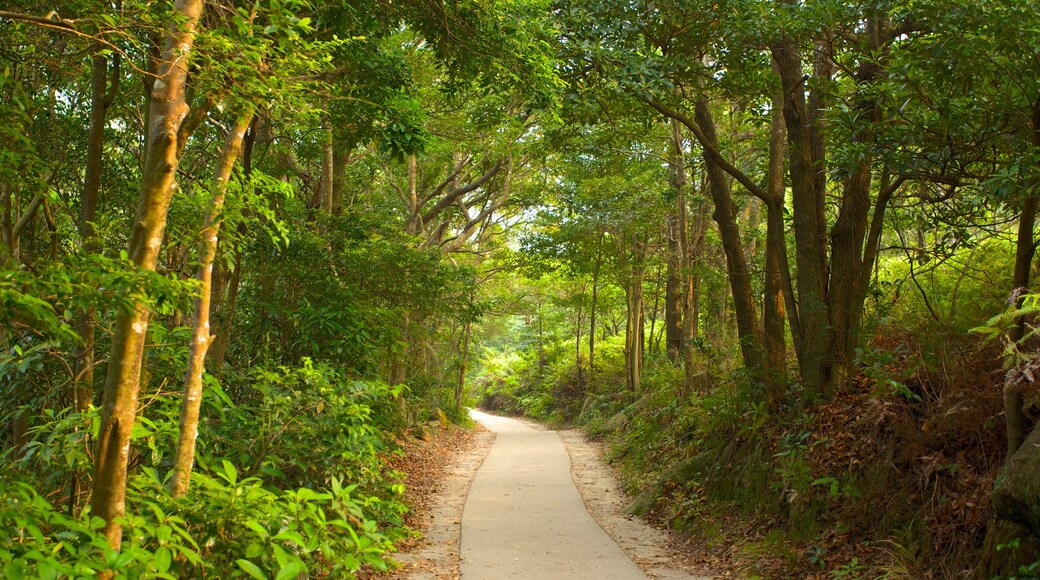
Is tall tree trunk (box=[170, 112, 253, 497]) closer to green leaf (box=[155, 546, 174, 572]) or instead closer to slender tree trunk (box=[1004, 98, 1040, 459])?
green leaf (box=[155, 546, 174, 572])

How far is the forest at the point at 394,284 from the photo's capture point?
3832mm

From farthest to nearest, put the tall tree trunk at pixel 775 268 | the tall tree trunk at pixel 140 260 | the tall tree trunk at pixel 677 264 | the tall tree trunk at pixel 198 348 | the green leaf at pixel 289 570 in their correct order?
the tall tree trunk at pixel 677 264, the tall tree trunk at pixel 775 268, the tall tree trunk at pixel 198 348, the tall tree trunk at pixel 140 260, the green leaf at pixel 289 570

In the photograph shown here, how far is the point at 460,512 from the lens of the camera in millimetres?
10609

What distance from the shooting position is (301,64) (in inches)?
166

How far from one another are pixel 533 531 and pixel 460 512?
1686 mm

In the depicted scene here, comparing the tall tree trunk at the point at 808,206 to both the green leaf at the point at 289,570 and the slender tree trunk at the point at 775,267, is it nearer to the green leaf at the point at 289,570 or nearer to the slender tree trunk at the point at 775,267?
the slender tree trunk at the point at 775,267

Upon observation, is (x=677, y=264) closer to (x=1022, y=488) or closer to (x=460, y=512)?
(x=460, y=512)

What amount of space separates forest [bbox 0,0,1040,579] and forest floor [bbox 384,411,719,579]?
1.29 feet

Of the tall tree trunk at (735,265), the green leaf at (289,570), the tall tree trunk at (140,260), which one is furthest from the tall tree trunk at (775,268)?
the tall tree trunk at (140,260)

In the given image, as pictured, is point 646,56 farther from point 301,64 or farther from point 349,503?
point 349,503

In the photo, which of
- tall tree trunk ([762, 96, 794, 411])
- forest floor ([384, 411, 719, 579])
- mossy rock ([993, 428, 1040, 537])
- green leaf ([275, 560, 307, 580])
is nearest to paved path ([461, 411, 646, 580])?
forest floor ([384, 411, 719, 579])

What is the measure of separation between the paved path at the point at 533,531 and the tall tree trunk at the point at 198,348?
3.63m

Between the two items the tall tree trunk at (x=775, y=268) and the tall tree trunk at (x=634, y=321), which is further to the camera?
the tall tree trunk at (x=634, y=321)

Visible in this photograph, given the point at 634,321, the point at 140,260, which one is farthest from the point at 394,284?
the point at 634,321
